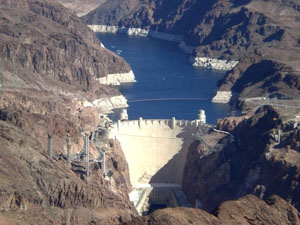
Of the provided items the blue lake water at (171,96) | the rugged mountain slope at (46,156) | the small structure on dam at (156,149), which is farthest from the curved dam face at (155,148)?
the blue lake water at (171,96)

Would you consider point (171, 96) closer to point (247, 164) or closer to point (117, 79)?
point (117, 79)

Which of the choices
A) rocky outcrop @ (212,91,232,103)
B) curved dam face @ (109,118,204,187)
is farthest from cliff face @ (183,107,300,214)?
rocky outcrop @ (212,91,232,103)

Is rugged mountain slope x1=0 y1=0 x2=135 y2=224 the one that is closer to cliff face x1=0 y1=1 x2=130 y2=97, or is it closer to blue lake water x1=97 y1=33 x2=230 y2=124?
cliff face x1=0 y1=1 x2=130 y2=97

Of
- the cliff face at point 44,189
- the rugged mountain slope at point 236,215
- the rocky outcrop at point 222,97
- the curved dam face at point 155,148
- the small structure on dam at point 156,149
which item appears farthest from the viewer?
the rocky outcrop at point 222,97

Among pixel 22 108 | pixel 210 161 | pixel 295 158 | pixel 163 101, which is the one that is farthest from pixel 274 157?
pixel 163 101

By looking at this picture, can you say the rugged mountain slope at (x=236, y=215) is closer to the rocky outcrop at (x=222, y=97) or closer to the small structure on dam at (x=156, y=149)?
the small structure on dam at (x=156, y=149)

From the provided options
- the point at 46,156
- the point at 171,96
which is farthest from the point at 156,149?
the point at 171,96
